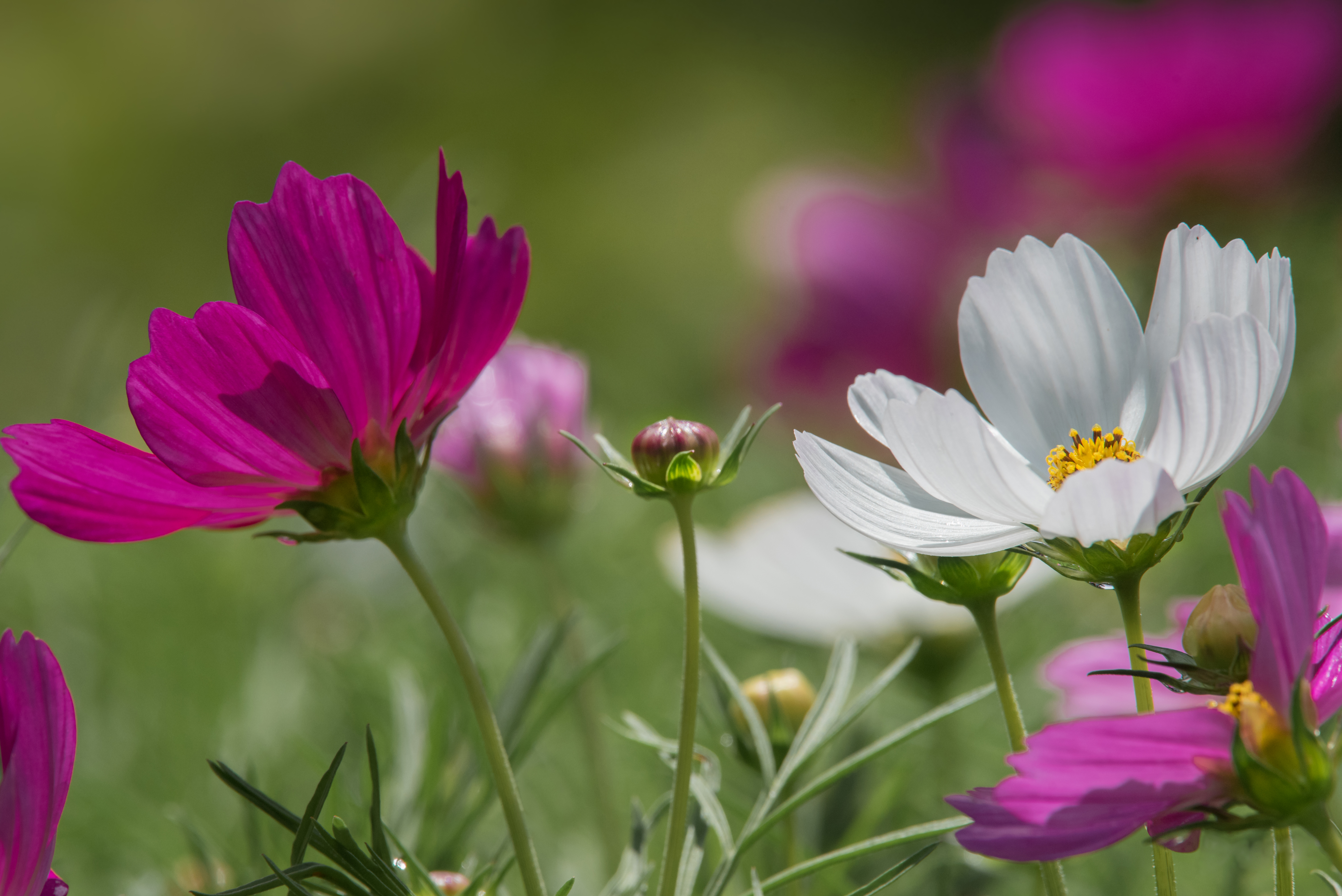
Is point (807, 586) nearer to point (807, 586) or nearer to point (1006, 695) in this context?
point (807, 586)

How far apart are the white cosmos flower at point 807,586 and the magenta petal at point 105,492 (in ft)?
0.50

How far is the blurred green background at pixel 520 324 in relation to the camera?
1.21 ft

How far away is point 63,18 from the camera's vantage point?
1855 millimetres

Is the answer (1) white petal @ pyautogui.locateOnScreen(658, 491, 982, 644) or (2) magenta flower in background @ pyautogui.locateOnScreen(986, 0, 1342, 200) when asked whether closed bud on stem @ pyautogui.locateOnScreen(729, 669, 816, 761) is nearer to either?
(1) white petal @ pyautogui.locateOnScreen(658, 491, 982, 644)

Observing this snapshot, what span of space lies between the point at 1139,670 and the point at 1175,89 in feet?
1.99

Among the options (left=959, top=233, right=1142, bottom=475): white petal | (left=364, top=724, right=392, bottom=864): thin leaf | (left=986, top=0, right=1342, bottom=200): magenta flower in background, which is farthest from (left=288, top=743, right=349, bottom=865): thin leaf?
(left=986, top=0, right=1342, bottom=200): magenta flower in background

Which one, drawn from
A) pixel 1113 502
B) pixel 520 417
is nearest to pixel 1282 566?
pixel 1113 502

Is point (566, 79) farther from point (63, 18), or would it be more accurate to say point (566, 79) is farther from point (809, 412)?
point (809, 412)

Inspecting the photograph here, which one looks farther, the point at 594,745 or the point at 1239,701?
the point at 594,745

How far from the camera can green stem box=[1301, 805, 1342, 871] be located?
13 centimetres

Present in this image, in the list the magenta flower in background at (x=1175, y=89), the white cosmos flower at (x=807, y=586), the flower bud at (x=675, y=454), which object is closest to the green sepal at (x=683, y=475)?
the flower bud at (x=675, y=454)

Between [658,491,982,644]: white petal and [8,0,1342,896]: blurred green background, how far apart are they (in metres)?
0.01

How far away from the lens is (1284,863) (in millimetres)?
150

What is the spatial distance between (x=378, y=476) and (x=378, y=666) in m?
0.25
